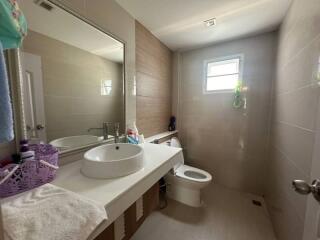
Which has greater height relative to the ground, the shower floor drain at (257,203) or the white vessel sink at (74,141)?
Answer: the white vessel sink at (74,141)

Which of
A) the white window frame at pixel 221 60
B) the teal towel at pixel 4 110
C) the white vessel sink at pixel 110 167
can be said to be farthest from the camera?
the white window frame at pixel 221 60

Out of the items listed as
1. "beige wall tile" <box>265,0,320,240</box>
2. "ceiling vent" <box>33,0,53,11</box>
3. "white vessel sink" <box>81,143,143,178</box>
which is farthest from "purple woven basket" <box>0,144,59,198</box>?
"beige wall tile" <box>265,0,320,240</box>

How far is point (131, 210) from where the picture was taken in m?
1.13

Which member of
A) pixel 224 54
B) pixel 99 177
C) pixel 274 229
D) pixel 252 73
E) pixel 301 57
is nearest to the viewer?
pixel 99 177

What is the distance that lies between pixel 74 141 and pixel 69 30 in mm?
788

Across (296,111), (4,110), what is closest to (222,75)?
(296,111)

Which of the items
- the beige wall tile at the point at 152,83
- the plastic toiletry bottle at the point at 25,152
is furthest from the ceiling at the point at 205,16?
the plastic toiletry bottle at the point at 25,152

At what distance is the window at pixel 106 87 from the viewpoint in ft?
4.27

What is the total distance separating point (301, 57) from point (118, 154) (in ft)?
5.01

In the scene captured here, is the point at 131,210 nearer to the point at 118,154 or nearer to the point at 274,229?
the point at 118,154

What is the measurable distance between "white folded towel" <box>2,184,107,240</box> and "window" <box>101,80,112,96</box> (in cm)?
87

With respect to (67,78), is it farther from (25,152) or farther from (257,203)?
(257,203)

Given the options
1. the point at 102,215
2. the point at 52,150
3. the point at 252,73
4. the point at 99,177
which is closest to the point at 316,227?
the point at 102,215

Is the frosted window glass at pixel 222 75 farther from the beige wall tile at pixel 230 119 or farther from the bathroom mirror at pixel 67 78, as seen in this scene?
the bathroom mirror at pixel 67 78
